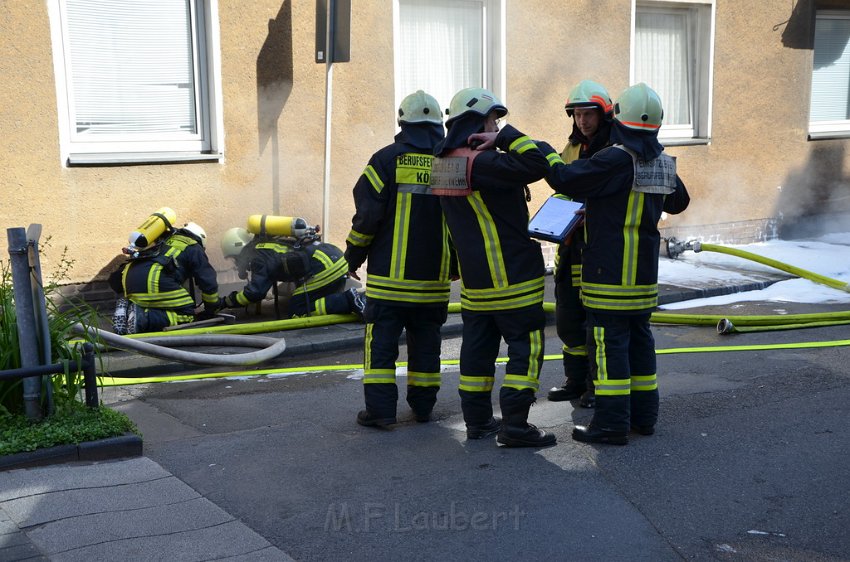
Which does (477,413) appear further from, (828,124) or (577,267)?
(828,124)

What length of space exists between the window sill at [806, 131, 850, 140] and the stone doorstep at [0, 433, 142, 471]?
1195cm

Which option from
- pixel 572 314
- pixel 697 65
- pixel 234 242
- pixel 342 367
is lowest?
pixel 342 367

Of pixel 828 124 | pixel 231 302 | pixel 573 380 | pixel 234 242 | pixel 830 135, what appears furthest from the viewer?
pixel 828 124

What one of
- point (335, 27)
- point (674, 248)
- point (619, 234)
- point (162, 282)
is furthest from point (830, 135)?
point (619, 234)

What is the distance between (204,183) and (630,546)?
6520 mm

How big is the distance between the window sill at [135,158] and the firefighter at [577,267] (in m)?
4.42

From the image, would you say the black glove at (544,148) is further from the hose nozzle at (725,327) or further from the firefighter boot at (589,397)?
the hose nozzle at (725,327)

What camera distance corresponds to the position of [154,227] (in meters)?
8.42

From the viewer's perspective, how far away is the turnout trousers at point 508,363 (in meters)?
5.07

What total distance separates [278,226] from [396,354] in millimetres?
3879

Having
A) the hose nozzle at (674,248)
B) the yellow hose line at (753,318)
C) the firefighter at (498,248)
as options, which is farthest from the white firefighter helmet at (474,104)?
the hose nozzle at (674,248)

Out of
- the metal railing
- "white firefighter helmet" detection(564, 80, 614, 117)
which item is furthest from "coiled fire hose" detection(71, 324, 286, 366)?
"white firefighter helmet" detection(564, 80, 614, 117)

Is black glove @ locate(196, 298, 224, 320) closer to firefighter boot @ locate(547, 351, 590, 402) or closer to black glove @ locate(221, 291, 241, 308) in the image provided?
black glove @ locate(221, 291, 241, 308)

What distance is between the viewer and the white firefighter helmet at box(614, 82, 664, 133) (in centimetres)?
505
